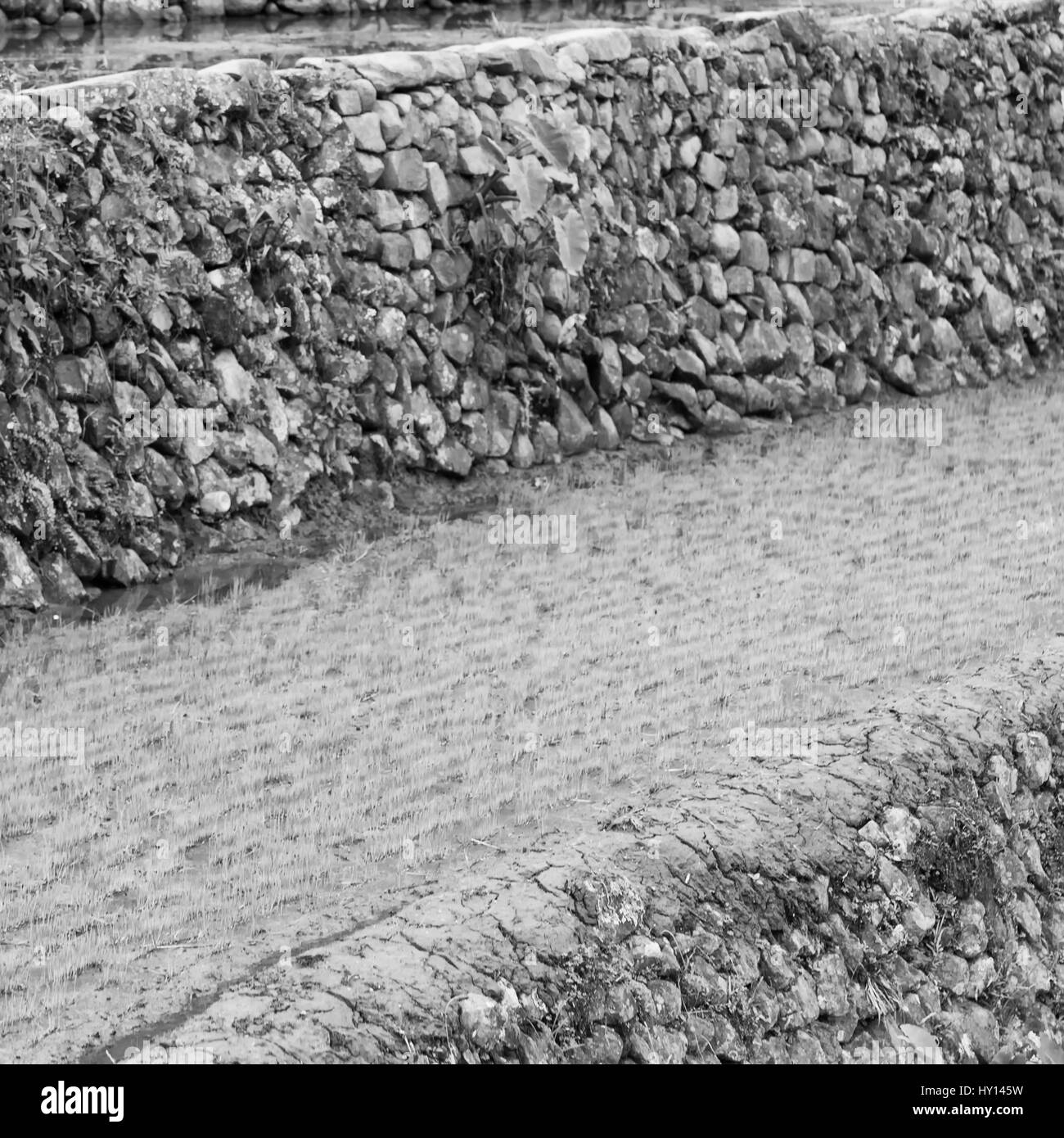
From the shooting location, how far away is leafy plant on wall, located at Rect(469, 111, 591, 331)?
551 inches

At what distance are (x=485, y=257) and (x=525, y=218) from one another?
1.60 ft

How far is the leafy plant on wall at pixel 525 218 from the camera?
14008 mm

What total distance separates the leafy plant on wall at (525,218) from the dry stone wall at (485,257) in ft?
0.08

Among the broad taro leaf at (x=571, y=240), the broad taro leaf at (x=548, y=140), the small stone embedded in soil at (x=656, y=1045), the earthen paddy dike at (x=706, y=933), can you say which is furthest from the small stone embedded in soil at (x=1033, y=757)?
the broad taro leaf at (x=548, y=140)

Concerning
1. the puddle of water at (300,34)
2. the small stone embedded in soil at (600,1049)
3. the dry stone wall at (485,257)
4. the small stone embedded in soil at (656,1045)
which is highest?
the puddle of water at (300,34)

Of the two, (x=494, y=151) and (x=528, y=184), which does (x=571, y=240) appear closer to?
(x=528, y=184)

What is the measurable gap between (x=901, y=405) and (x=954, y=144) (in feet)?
9.75

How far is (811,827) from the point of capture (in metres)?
7.46

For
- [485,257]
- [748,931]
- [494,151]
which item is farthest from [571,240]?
[748,931]

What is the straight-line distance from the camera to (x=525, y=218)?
556 inches

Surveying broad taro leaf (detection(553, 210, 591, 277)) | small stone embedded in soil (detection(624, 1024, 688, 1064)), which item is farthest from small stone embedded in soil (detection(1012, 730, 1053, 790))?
broad taro leaf (detection(553, 210, 591, 277))

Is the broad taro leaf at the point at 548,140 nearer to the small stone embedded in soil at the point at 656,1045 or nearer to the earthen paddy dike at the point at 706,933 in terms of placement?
the earthen paddy dike at the point at 706,933
